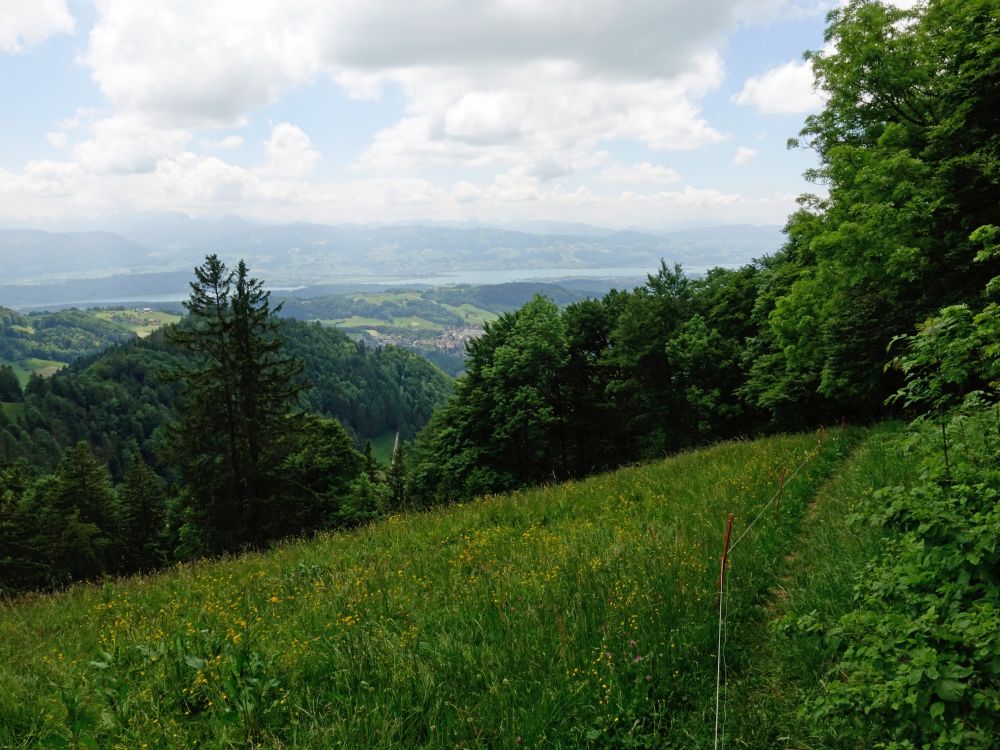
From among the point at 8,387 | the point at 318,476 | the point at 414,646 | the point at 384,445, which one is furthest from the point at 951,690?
the point at 8,387

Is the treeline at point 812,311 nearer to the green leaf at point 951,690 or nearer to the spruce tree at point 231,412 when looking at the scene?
the green leaf at point 951,690

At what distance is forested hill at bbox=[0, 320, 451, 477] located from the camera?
12025 centimetres

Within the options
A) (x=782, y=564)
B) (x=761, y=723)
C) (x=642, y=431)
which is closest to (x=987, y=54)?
(x=782, y=564)

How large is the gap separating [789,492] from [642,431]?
28.4 metres

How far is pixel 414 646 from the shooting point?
4.85 metres

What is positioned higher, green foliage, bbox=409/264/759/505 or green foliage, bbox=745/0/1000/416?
green foliage, bbox=745/0/1000/416

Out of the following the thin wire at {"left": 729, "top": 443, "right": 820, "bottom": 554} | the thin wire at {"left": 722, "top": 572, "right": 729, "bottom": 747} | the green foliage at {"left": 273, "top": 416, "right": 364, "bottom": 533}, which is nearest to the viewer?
the thin wire at {"left": 722, "top": 572, "right": 729, "bottom": 747}

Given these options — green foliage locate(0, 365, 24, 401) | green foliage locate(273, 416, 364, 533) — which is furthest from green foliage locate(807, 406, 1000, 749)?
green foliage locate(0, 365, 24, 401)

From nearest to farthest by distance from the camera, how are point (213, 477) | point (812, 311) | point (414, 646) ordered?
point (414, 646), point (812, 311), point (213, 477)

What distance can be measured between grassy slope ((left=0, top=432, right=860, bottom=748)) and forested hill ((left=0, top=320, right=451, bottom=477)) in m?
82.4

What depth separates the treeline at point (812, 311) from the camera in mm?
14578

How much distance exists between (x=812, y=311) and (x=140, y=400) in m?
164

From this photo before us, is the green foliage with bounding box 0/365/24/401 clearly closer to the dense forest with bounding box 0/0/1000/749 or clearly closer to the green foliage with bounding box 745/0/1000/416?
the dense forest with bounding box 0/0/1000/749

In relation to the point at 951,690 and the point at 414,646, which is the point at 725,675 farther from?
the point at 414,646
